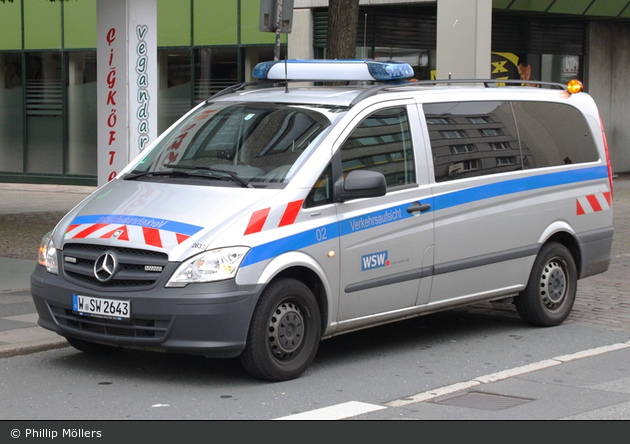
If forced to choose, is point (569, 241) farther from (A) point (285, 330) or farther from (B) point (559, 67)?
(B) point (559, 67)

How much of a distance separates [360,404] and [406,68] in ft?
9.83

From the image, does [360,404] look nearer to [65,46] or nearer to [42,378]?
[42,378]

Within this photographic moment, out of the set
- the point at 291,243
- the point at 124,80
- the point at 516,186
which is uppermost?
the point at 124,80

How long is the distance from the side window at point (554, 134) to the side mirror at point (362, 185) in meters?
1.96

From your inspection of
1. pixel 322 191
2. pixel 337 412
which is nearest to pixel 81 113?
pixel 322 191

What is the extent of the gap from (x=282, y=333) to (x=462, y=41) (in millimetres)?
9841

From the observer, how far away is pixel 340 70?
761 cm

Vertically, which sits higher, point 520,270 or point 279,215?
point 279,215

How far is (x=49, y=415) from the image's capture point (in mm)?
5594

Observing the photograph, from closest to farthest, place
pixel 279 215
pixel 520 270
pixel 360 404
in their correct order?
pixel 360 404
pixel 279 215
pixel 520 270

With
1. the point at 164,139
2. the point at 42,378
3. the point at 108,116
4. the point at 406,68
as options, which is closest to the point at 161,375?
the point at 42,378

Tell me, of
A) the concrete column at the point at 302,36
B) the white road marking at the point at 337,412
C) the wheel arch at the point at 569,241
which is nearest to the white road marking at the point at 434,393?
the white road marking at the point at 337,412

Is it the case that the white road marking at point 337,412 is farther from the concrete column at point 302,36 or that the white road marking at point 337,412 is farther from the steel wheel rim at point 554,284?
the concrete column at point 302,36
